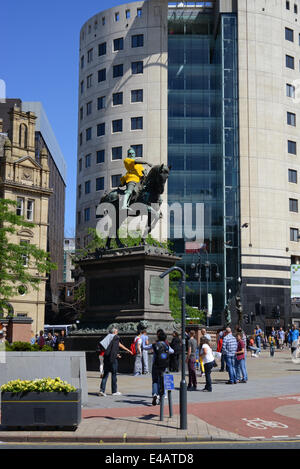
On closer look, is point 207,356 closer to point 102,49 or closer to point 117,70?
point 117,70

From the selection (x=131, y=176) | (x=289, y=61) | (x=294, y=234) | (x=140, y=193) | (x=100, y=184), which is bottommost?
(x=140, y=193)

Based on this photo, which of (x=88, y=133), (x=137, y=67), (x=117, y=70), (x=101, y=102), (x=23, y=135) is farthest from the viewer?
(x=88, y=133)

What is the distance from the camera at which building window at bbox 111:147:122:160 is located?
7744cm

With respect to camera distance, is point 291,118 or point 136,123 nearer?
point 136,123

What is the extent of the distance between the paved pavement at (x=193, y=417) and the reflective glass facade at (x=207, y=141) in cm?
5381

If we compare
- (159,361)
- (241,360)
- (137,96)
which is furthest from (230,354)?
(137,96)

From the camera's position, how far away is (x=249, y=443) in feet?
35.5

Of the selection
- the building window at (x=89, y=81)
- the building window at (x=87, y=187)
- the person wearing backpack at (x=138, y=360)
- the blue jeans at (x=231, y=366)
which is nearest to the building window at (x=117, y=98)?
the building window at (x=89, y=81)

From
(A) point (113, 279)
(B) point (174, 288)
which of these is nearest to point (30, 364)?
(A) point (113, 279)

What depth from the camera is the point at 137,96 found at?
77625mm

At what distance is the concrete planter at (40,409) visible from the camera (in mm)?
11891

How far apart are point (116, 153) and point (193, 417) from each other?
66.1m

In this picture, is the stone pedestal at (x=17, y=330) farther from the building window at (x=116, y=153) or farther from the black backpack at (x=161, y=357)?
the building window at (x=116, y=153)

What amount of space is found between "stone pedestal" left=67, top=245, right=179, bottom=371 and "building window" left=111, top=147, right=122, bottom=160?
52592mm
